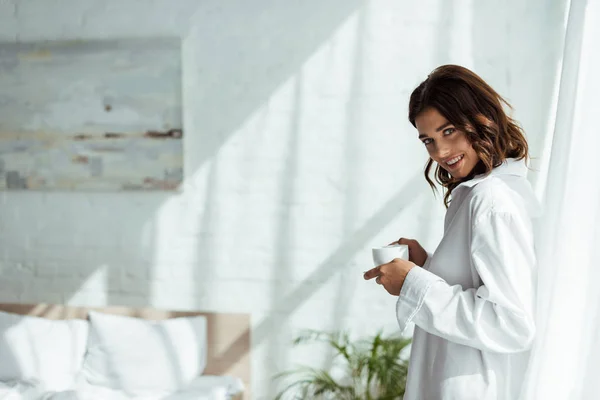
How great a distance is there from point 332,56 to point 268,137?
47 centimetres

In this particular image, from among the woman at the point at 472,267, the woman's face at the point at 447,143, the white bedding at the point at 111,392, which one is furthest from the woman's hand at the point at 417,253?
the white bedding at the point at 111,392

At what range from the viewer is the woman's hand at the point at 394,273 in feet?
Answer: 4.20

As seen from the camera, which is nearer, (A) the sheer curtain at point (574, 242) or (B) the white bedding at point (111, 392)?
(A) the sheer curtain at point (574, 242)

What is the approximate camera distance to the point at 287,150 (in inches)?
106

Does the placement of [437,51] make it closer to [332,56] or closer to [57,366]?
[332,56]

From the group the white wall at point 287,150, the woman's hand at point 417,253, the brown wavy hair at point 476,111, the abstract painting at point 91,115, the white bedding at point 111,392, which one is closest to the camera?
the brown wavy hair at point 476,111

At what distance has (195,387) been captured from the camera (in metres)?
2.62

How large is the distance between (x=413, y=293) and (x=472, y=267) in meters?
0.15

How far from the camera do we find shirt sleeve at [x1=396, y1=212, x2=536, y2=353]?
1.17m

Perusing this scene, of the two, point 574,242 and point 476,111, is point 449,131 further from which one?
point 574,242

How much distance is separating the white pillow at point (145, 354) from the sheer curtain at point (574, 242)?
5.70 feet

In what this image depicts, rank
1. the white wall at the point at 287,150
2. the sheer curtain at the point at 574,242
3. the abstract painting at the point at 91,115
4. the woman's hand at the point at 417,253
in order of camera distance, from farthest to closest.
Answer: the abstract painting at the point at 91,115 → the white wall at the point at 287,150 → the woman's hand at the point at 417,253 → the sheer curtain at the point at 574,242

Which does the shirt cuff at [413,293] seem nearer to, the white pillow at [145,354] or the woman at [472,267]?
the woman at [472,267]

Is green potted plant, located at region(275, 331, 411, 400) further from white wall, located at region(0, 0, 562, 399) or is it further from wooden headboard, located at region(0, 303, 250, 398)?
wooden headboard, located at region(0, 303, 250, 398)
